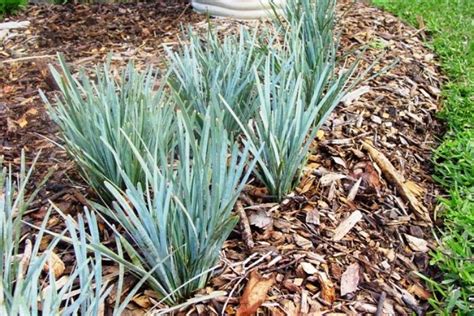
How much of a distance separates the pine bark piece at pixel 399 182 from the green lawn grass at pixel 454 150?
70mm

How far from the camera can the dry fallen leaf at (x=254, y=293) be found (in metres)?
1.16

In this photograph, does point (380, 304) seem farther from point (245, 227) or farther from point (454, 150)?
point (454, 150)

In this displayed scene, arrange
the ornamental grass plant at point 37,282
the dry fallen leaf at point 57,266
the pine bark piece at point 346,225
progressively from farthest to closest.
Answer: the pine bark piece at point 346,225, the dry fallen leaf at point 57,266, the ornamental grass plant at point 37,282

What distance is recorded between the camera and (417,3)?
3.58 metres

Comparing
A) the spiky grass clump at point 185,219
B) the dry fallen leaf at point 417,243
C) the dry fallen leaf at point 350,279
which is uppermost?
the spiky grass clump at point 185,219

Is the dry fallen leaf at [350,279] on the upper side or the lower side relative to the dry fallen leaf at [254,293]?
lower

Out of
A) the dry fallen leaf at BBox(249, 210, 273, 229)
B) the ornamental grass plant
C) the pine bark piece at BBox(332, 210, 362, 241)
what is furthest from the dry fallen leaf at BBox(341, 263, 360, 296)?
the ornamental grass plant

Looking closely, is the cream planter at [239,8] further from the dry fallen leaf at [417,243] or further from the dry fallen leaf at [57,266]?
the dry fallen leaf at [57,266]

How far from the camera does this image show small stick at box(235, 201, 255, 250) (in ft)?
4.38

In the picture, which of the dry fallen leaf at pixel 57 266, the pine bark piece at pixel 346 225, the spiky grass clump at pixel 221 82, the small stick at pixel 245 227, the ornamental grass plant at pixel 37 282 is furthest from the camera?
the spiky grass clump at pixel 221 82

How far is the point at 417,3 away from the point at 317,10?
1.74 metres

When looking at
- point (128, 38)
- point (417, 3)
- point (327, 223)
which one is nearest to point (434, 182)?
point (327, 223)

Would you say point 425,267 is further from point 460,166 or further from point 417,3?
point 417,3

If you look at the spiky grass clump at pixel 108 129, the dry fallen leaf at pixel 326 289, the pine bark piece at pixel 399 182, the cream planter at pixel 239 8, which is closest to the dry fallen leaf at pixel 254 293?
the dry fallen leaf at pixel 326 289
